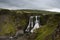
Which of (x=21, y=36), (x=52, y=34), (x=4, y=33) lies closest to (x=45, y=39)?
(x=52, y=34)

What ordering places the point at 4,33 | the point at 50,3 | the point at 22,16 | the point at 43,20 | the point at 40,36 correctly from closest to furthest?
the point at 50,3 → the point at 40,36 → the point at 43,20 → the point at 4,33 → the point at 22,16

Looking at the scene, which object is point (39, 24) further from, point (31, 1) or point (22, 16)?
point (31, 1)

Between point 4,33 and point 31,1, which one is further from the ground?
point 31,1

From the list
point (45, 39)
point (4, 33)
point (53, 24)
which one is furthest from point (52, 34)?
point (4, 33)

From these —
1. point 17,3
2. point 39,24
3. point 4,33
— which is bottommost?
point 4,33

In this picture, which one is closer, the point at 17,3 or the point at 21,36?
the point at 17,3

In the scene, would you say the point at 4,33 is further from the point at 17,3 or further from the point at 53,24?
the point at 17,3

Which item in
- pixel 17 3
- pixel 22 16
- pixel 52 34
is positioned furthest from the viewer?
pixel 22 16
